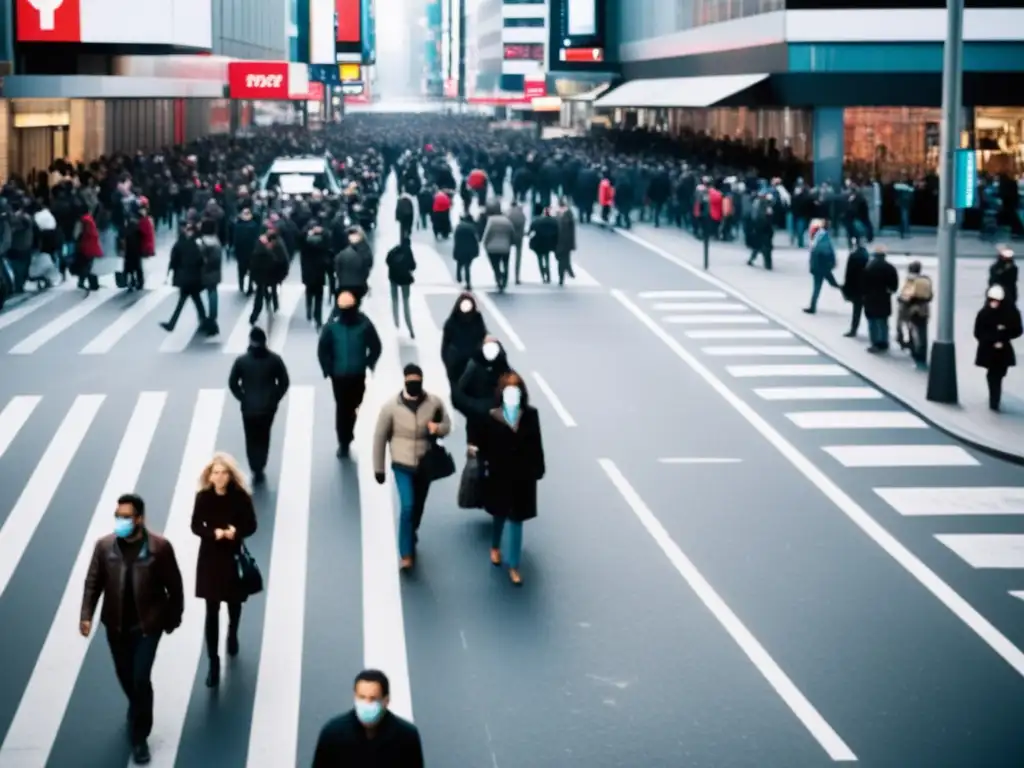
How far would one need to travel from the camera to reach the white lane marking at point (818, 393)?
20.9 metres

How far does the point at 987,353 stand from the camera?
1945cm

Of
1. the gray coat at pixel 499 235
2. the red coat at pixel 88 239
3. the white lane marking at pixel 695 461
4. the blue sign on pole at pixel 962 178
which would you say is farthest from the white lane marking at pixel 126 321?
the blue sign on pole at pixel 962 178

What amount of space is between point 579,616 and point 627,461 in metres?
5.26

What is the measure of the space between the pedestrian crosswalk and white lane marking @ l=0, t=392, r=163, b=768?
630cm

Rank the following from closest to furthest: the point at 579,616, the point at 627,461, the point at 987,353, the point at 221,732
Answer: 1. the point at 221,732
2. the point at 579,616
3. the point at 627,461
4. the point at 987,353

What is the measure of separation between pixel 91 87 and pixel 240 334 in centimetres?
3023

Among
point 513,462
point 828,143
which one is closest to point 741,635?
point 513,462

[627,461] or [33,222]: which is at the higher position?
[33,222]

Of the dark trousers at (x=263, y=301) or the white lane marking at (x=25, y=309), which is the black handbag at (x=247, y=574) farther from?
the white lane marking at (x=25, y=309)

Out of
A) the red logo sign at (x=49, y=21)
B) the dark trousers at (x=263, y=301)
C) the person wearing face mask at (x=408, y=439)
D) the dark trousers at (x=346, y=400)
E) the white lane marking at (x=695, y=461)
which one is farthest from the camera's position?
the red logo sign at (x=49, y=21)

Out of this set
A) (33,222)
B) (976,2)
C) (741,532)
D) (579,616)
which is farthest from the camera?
(976,2)

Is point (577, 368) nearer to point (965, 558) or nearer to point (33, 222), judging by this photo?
point (965, 558)

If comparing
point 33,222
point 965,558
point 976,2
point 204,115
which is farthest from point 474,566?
point 204,115

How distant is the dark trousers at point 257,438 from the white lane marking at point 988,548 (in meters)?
5.71
